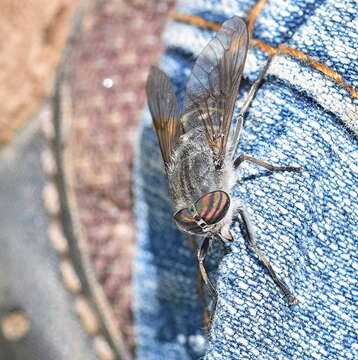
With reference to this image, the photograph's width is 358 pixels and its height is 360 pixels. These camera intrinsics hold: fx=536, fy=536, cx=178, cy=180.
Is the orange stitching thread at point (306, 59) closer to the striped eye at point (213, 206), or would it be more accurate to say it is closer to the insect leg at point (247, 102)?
the insect leg at point (247, 102)

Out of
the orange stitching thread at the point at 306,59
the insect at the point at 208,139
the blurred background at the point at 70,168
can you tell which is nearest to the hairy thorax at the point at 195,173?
the insect at the point at 208,139

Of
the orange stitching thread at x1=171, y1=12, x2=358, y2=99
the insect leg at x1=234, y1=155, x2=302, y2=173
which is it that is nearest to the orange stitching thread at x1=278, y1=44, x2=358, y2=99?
the orange stitching thread at x1=171, y1=12, x2=358, y2=99

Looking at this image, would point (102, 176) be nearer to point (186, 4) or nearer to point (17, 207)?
point (17, 207)

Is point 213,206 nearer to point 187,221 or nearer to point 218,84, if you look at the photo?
point 187,221

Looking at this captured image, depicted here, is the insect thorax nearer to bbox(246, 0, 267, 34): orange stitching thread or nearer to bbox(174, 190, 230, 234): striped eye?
bbox(174, 190, 230, 234): striped eye

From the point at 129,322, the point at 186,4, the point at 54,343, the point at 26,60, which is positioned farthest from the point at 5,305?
the point at 186,4

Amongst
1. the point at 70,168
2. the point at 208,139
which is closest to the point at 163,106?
the point at 208,139
